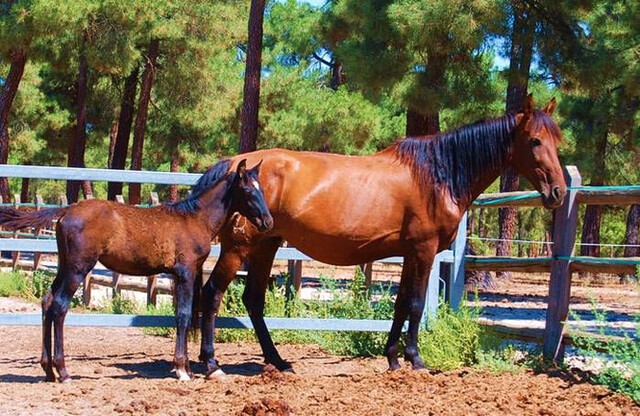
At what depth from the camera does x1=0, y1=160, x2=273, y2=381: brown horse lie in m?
6.13

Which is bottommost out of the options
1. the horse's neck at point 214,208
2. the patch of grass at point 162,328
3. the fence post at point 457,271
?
the patch of grass at point 162,328

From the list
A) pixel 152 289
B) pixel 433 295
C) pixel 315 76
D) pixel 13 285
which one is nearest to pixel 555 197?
pixel 433 295

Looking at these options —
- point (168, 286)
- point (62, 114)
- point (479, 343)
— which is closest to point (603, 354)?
point (479, 343)

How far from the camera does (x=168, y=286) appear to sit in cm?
1201

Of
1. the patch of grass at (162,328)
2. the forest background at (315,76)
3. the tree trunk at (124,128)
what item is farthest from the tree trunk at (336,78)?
the patch of grass at (162,328)

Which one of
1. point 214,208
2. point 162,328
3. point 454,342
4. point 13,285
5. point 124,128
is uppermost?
point 124,128

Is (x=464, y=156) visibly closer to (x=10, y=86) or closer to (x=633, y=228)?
(x=10, y=86)

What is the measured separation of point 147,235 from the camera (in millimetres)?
6461

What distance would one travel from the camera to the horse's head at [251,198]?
659 cm

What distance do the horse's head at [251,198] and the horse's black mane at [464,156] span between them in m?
1.36

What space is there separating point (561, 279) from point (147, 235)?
352cm

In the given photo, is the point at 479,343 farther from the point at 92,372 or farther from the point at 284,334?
the point at 92,372

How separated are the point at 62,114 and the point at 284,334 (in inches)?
836

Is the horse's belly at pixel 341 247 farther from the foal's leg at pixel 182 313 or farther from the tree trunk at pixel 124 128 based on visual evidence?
the tree trunk at pixel 124 128
